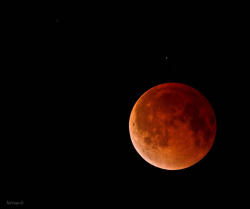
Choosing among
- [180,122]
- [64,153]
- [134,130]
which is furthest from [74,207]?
[180,122]

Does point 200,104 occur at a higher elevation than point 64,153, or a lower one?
lower

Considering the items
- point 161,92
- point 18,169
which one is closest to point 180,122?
point 161,92

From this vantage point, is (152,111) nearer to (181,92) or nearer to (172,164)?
(181,92)

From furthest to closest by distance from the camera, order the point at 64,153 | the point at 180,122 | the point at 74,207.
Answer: the point at 74,207 → the point at 64,153 → the point at 180,122

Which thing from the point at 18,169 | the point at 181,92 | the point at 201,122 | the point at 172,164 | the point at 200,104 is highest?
the point at 18,169

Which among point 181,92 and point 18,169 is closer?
point 181,92

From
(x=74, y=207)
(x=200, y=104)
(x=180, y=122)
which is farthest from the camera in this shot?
(x=74, y=207)
